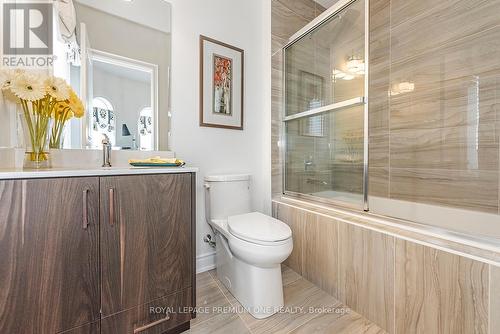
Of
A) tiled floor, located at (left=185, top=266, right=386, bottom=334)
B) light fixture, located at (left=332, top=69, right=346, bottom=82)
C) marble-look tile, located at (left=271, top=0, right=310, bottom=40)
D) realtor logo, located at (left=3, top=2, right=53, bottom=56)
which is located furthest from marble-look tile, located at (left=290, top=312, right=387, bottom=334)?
marble-look tile, located at (left=271, top=0, right=310, bottom=40)

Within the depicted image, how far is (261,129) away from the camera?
82.0 inches

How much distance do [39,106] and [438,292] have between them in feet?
6.34

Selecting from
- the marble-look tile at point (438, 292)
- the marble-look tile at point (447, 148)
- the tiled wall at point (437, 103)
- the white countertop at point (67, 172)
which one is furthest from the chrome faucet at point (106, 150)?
the marble-look tile at point (447, 148)

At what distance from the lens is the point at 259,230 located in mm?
1269

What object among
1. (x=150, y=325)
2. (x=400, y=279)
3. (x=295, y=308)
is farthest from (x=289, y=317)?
(x=150, y=325)

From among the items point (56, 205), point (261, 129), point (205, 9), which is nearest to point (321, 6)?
point (205, 9)

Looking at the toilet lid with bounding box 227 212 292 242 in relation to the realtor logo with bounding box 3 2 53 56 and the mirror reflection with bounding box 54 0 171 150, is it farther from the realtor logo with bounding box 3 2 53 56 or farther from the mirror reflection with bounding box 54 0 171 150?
the realtor logo with bounding box 3 2 53 56

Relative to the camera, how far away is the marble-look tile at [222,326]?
116 cm

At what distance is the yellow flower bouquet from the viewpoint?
0.95m

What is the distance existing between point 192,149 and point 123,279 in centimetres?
96

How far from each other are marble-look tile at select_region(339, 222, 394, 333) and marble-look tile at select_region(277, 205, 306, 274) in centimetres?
34

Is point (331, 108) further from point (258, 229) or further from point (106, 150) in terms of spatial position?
point (106, 150)

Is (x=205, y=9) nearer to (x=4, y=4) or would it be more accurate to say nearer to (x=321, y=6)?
(x=4, y=4)

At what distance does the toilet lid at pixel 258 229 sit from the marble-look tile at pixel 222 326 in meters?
0.45
